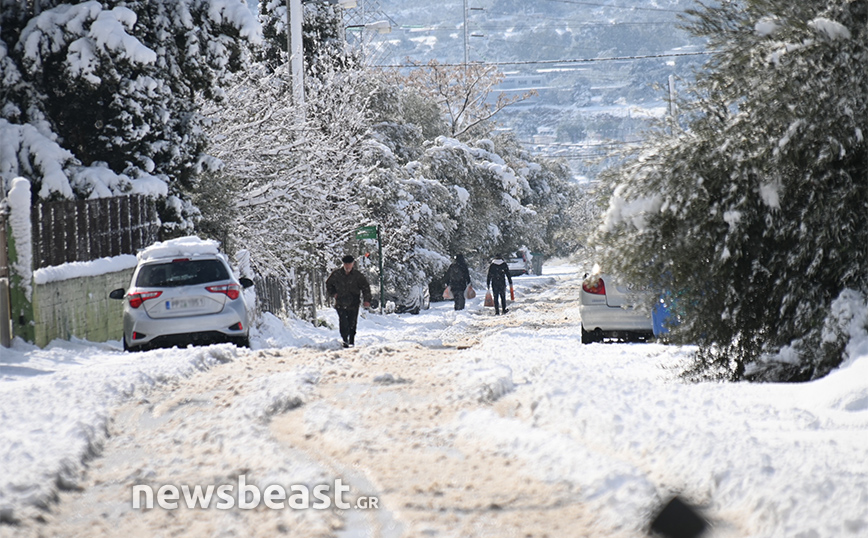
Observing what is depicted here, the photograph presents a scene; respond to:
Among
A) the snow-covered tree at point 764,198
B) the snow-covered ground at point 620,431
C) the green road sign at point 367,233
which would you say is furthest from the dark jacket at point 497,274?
the snow-covered tree at point 764,198

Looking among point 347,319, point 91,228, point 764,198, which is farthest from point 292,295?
point 764,198

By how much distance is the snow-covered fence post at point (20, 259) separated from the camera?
1367 cm

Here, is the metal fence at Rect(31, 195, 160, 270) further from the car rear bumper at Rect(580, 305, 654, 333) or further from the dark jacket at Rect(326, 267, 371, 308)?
the car rear bumper at Rect(580, 305, 654, 333)

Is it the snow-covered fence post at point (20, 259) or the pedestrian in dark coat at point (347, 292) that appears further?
the pedestrian in dark coat at point (347, 292)

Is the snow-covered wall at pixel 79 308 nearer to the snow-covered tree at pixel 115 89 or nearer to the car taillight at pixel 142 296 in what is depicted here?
the car taillight at pixel 142 296

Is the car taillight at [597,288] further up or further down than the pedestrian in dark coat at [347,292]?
further up

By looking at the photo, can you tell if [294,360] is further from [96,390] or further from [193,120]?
[193,120]

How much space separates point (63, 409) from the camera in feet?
27.2

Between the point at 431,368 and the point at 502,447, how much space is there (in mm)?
4438

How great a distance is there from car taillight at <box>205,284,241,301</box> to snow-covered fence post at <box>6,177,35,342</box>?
230cm

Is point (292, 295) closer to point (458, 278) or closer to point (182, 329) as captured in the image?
point (458, 278)

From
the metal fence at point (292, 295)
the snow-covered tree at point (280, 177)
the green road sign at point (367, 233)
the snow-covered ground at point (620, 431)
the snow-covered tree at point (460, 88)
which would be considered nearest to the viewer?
the snow-covered ground at point (620, 431)

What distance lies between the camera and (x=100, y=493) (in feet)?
19.2

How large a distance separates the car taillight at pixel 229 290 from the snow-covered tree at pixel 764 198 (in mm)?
6652
